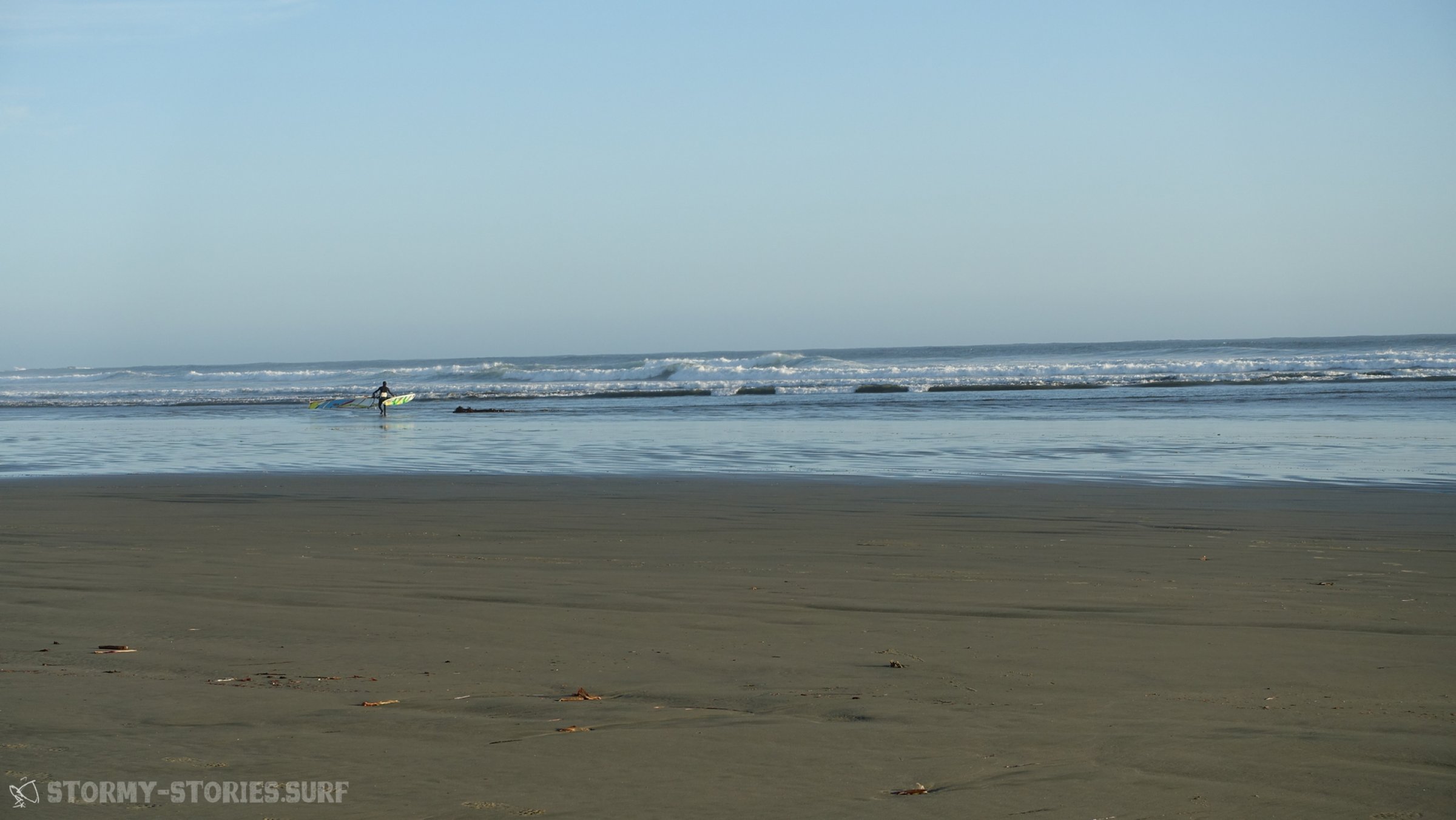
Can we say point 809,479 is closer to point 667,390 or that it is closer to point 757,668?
point 757,668

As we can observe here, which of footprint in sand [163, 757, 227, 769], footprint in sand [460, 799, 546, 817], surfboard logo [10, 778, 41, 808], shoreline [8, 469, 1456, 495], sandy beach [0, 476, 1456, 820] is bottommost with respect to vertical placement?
shoreline [8, 469, 1456, 495]

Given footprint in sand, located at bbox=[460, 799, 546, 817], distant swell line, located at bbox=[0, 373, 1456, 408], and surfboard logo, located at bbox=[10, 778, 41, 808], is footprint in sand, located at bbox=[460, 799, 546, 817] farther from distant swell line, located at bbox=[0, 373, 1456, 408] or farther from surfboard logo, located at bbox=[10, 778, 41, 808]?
distant swell line, located at bbox=[0, 373, 1456, 408]

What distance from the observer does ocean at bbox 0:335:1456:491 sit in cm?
1408

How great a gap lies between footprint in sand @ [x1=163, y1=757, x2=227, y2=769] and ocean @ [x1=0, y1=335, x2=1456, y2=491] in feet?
33.0

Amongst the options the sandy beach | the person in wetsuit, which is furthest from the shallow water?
the sandy beach

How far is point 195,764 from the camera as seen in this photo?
3.25 m

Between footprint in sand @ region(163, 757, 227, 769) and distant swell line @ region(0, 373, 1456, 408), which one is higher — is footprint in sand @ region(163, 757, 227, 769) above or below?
below

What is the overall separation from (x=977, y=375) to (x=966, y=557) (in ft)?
133

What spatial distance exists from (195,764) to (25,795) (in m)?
0.44

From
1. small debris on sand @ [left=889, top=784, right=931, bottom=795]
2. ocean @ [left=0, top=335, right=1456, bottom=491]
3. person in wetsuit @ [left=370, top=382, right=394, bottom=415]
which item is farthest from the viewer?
person in wetsuit @ [left=370, top=382, right=394, bottom=415]

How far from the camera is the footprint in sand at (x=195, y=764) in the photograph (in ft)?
10.6

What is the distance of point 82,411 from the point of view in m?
37.6

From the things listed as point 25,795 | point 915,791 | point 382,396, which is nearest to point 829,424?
point 382,396

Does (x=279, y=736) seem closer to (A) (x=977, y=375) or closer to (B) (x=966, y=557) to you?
(B) (x=966, y=557)
